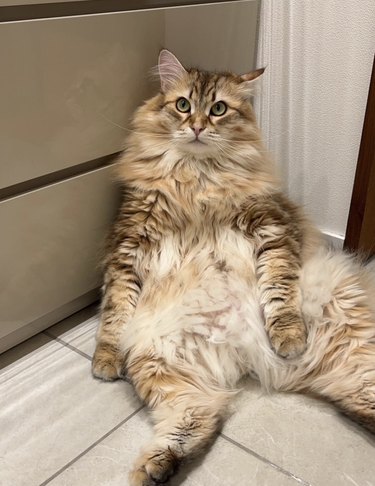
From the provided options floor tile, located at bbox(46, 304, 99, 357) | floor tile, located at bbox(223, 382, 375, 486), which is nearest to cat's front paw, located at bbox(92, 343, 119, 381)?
floor tile, located at bbox(46, 304, 99, 357)

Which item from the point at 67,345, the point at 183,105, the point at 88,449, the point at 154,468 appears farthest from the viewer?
the point at 67,345

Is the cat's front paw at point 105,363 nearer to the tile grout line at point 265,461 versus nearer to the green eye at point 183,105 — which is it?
the tile grout line at point 265,461

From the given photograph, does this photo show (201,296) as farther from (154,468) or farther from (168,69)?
(168,69)

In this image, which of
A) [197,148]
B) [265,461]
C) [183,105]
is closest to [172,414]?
[265,461]

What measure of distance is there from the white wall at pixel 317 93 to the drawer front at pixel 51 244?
76 cm

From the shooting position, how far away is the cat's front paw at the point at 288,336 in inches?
51.6

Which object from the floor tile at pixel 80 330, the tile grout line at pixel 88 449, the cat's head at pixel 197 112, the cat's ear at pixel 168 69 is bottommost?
the tile grout line at pixel 88 449

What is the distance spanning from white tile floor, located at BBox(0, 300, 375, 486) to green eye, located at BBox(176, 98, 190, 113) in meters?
0.77

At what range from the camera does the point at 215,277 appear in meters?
1.44

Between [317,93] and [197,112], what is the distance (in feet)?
2.07

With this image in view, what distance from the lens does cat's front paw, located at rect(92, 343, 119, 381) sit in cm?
139

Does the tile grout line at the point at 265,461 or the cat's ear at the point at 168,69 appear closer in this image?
the tile grout line at the point at 265,461

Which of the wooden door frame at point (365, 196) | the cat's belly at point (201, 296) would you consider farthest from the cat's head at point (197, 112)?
→ the wooden door frame at point (365, 196)

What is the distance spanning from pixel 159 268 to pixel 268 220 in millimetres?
337
